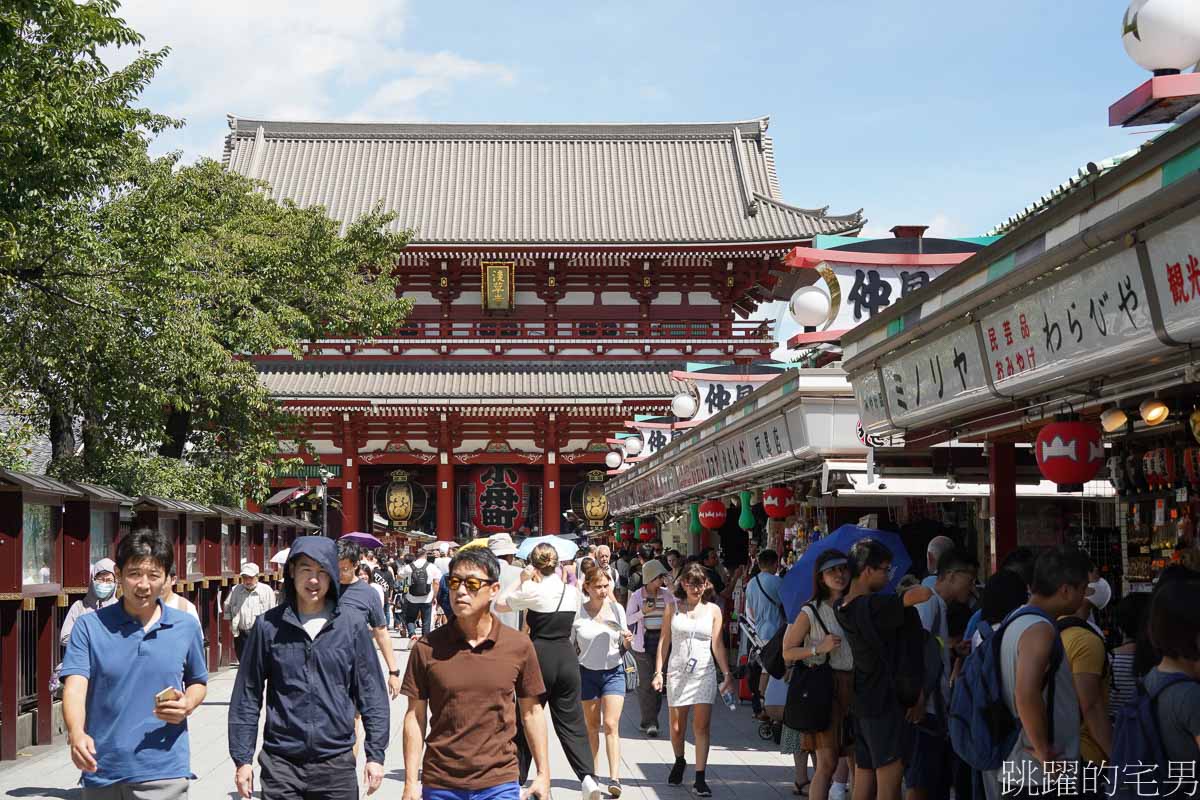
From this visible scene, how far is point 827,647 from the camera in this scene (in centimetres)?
710

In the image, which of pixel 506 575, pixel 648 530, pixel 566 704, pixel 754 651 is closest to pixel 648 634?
pixel 754 651

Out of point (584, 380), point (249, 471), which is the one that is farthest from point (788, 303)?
point (584, 380)

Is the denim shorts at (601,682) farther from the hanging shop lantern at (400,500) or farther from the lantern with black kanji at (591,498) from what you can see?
the hanging shop lantern at (400,500)

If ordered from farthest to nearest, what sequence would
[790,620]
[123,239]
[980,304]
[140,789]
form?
Answer: [123,239], [790,620], [980,304], [140,789]

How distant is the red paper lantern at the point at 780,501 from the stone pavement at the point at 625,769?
241 centimetres

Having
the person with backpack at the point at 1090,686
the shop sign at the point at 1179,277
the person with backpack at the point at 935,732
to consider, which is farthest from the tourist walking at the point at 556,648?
the shop sign at the point at 1179,277

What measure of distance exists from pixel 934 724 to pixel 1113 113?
3161 mm

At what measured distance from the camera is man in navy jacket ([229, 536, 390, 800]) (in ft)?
17.9

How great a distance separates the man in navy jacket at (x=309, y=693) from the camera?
5.46 metres

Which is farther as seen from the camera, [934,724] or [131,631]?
[934,724]

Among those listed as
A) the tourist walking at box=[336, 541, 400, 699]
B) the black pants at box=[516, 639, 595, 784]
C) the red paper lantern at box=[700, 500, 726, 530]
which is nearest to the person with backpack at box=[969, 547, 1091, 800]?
the black pants at box=[516, 639, 595, 784]

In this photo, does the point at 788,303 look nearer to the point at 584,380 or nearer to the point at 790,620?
the point at 790,620

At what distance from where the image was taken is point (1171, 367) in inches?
247

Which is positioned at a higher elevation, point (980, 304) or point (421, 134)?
point (421, 134)
